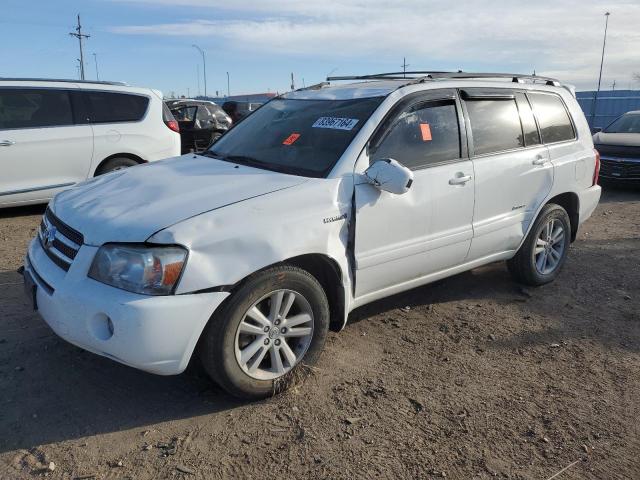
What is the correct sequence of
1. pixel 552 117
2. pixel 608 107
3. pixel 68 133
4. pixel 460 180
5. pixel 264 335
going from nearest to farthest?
pixel 264 335 < pixel 460 180 < pixel 552 117 < pixel 68 133 < pixel 608 107

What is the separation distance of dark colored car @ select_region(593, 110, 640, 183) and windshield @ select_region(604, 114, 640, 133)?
0.09 meters

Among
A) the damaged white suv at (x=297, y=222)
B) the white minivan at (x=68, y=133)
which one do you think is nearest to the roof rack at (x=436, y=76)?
the damaged white suv at (x=297, y=222)

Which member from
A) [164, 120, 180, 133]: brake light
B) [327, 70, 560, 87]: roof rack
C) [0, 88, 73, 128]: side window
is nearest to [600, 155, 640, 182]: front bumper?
[327, 70, 560, 87]: roof rack

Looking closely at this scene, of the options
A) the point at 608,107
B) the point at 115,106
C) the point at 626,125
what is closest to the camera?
the point at 115,106

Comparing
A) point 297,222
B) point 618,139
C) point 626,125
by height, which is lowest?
point 618,139

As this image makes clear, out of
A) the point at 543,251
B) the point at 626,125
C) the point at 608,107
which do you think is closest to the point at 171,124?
the point at 543,251

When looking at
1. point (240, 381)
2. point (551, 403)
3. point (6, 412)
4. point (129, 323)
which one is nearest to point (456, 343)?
point (551, 403)

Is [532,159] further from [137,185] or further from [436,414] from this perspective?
[137,185]

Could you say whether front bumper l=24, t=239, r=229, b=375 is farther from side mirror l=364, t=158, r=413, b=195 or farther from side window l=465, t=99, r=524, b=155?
side window l=465, t=99, r=524, b=155

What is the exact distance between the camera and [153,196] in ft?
10.2

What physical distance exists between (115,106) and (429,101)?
16.8 ft

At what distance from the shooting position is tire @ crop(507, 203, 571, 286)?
4754 mm

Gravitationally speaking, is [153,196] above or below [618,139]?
above

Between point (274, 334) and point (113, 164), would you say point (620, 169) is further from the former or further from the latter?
point (274, 334)
